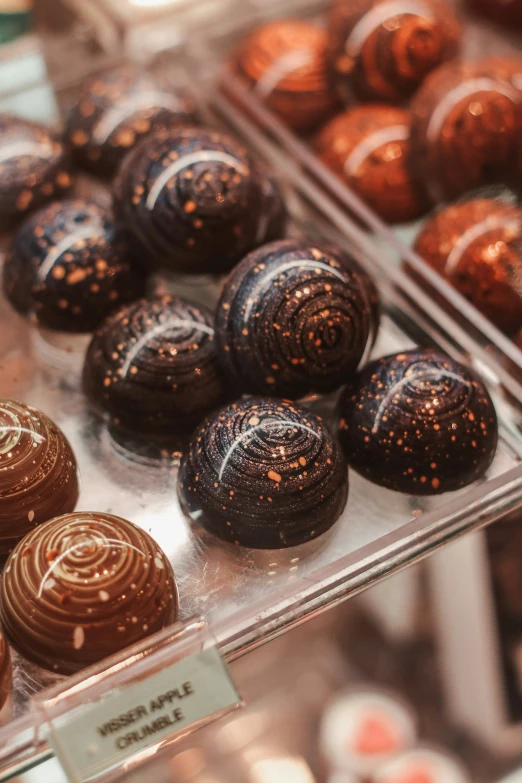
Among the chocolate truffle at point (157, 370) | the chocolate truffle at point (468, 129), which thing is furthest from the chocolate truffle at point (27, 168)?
the chocolate truffle at point (468, 129)

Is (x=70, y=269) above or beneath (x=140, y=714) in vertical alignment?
above

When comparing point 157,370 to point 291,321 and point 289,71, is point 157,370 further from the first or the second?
Answer: point 289,71

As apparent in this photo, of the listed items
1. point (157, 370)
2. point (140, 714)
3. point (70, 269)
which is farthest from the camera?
point (70, 269)

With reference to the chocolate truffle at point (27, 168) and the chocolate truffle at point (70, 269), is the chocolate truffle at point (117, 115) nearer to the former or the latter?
the chocolate truffle at point (27, 168)

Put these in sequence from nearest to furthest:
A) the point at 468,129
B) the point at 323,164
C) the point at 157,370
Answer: the point at 157,370 → the point at 468,129 → the point at 323,164

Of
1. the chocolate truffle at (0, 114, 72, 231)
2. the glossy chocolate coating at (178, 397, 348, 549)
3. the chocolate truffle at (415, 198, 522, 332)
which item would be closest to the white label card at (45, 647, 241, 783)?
the glossy chocolate coating at (178, 397, 348, 549)

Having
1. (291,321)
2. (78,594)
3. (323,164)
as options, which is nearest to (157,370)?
(291,321)

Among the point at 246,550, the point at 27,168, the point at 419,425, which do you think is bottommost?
the point at 246,550

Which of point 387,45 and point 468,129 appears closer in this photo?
point 468,129
